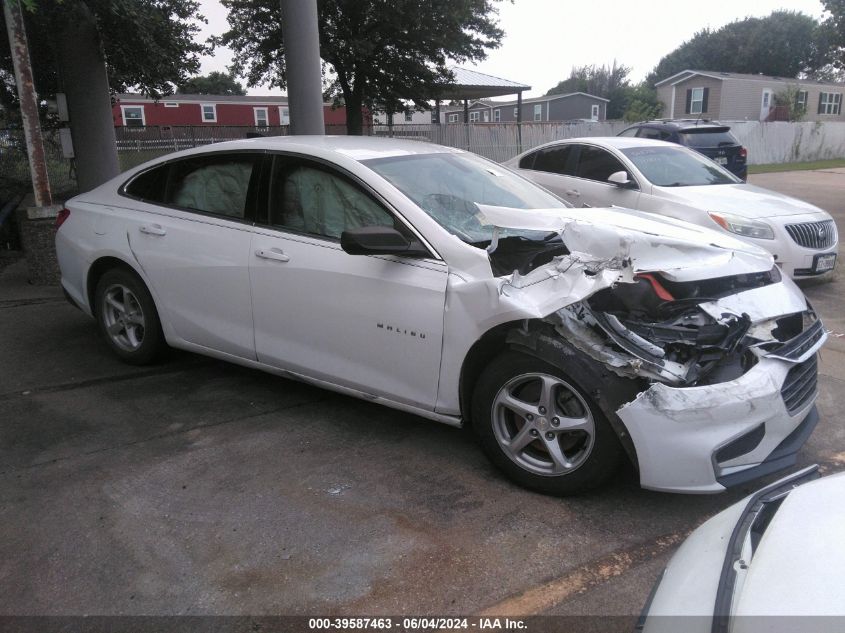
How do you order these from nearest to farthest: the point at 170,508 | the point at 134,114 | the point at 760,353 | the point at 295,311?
the point at 760,353
the point at 170,508
the point at 295,311
the point at 134,114

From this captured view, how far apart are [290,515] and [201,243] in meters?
1.95

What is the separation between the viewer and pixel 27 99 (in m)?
7.21

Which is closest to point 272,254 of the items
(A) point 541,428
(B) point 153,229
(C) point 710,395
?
(B) point 153,229

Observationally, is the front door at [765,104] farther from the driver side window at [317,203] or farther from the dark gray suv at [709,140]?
the driver side window at [317,203]

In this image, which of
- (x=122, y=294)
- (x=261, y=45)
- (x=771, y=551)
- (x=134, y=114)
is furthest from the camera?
(x=134, y=114)

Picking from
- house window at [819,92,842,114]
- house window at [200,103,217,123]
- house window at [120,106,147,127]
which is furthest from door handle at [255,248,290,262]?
house window at [819,92,842,114]

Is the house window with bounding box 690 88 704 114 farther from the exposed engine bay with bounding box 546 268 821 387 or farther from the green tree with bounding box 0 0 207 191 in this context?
Result: the exposed engine bay with bounding box 546 268 821 387

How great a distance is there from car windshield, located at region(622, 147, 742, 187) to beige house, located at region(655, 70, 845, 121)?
3226cm

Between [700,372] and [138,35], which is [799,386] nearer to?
[700,372]

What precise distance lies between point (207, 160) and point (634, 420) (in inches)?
125

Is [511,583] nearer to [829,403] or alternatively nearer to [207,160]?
[829,403]

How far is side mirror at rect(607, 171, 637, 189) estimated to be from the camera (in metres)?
7.70

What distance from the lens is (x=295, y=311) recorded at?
3924 millimetres

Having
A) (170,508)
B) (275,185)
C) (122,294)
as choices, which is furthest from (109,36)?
(170,508)
